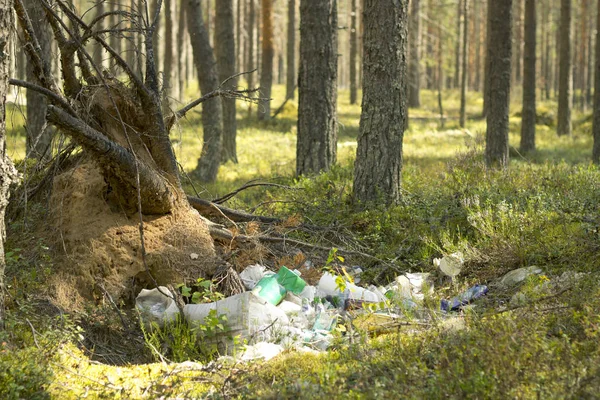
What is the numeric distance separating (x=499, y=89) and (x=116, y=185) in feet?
31.3

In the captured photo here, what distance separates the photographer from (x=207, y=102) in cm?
1289

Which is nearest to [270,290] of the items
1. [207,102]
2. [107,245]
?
[107,245]

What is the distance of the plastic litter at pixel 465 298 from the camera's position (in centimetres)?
535

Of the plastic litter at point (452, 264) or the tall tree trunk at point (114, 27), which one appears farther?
the plastic litter at point (452, 264)

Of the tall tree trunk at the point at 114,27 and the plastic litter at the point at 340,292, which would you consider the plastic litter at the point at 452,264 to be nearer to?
the plastic litter at the point at 340,292

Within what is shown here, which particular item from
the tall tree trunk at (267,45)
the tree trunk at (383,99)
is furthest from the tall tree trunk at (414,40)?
the tree trunk at (383,99)

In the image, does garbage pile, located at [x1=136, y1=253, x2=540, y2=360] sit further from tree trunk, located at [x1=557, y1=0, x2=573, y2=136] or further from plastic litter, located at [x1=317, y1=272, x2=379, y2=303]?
tree trunk, located at [x1=557, y1=0, x2=573, y2=136]

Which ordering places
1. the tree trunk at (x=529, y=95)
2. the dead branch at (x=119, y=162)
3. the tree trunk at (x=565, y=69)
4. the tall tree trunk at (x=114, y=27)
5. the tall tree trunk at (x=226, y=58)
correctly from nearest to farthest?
the dead branch at (x=119, y=162)
the tall tree trunk at (x=114, y=27)
the tall tree trunk at (x=226, y=58)
the tree trunk at (x=529, y=95)
the tree trunk at (x=565, y=69)

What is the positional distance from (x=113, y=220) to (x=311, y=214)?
266cm

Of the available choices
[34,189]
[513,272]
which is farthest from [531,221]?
[34,189]

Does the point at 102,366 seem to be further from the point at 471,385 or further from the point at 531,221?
the point at 531,221

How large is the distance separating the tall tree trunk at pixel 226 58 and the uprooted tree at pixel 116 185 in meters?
9.38

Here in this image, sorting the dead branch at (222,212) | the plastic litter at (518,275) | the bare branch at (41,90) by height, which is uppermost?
the bare branch at (41,90)

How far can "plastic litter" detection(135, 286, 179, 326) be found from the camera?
5180mm
